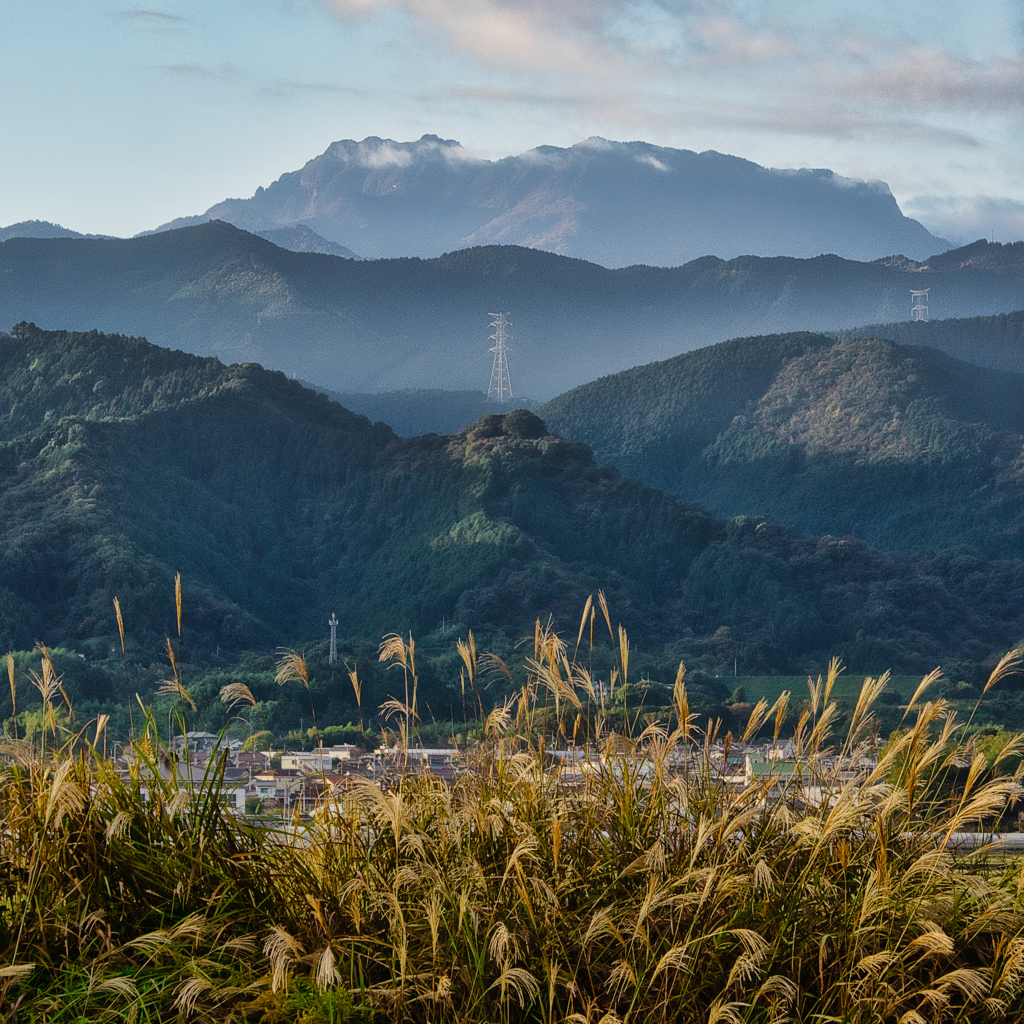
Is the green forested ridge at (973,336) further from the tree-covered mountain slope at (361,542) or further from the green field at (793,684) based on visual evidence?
the green field at (793,684)

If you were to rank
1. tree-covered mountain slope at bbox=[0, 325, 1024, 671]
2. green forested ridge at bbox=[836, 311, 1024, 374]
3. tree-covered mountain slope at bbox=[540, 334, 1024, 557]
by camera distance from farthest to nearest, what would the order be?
green forested ridge at bbox=[836, 311, 1024, 374] < tree-covered mountain slope at bbox=[540, 334, 1024, 557] < tree-covered mountain slope at bbox=[0, 325, 1024, 671]

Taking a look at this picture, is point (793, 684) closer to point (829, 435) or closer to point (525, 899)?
point (829, 435)

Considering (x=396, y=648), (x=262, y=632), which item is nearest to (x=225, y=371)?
(x=262, y=632)

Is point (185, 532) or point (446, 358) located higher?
point (446, 358)

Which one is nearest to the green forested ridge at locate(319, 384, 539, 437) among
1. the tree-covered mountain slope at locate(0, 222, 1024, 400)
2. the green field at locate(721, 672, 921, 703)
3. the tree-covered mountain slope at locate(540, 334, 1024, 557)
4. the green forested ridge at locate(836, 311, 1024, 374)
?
the tree-covered mountain slope at locate(540, 334, 1024, 557)

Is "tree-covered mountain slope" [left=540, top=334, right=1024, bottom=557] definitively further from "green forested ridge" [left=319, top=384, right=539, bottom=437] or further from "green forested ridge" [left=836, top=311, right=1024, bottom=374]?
"green forested ridge" [left=836, top=311, right=1024, bottom=374]

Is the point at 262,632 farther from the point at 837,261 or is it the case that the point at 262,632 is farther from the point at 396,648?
the point at 837,261
